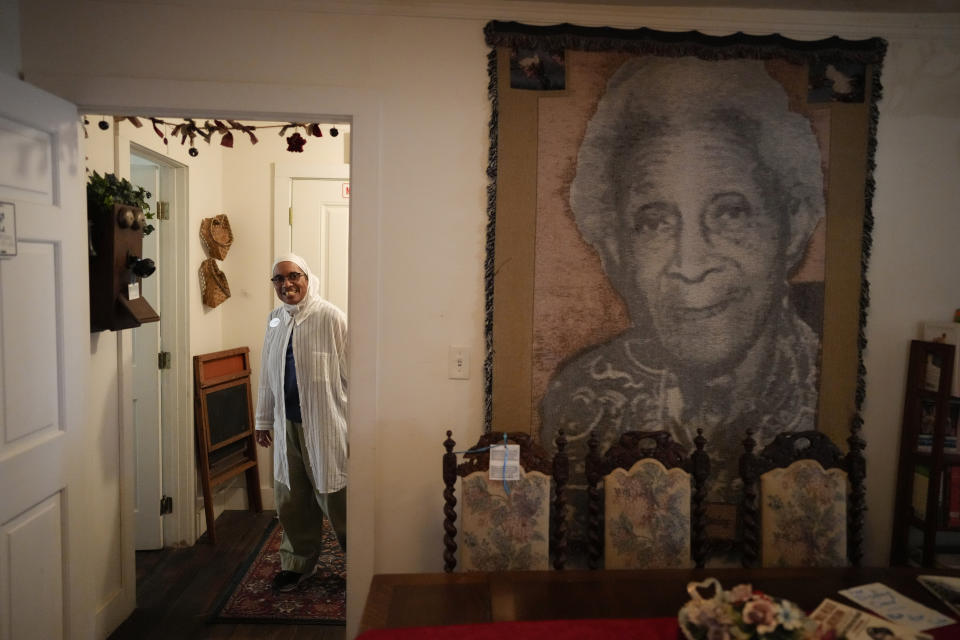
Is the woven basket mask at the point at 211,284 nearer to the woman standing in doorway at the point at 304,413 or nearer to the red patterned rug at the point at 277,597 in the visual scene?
the woman standing in doorway at the point at 304,413

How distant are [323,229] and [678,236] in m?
2.28

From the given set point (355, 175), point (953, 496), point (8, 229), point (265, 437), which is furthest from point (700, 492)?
point (8, 229)

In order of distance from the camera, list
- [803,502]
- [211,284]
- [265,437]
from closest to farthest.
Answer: [803,502] → [265,437] → [211,284]

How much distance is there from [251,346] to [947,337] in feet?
11.6

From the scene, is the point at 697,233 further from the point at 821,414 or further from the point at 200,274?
the point at 200,274

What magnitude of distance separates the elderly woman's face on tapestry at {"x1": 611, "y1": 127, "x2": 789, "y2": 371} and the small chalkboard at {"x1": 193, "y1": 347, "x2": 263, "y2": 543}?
2408 mm

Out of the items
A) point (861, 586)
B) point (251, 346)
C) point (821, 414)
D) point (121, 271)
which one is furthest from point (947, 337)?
point (251, 346)

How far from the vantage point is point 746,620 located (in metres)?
1.11

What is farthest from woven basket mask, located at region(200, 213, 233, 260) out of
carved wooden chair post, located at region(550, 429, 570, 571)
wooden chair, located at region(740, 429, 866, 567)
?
wooden chair, located at region(740, 429, 866, 567)

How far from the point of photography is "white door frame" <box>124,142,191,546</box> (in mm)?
3117

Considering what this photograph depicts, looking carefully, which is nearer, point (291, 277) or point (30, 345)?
point (30, 345)

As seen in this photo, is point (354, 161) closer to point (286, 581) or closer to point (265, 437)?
point (265, 437)

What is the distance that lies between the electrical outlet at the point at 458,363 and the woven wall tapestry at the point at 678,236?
0.09 metres

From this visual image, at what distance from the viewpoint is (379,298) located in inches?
81.9
